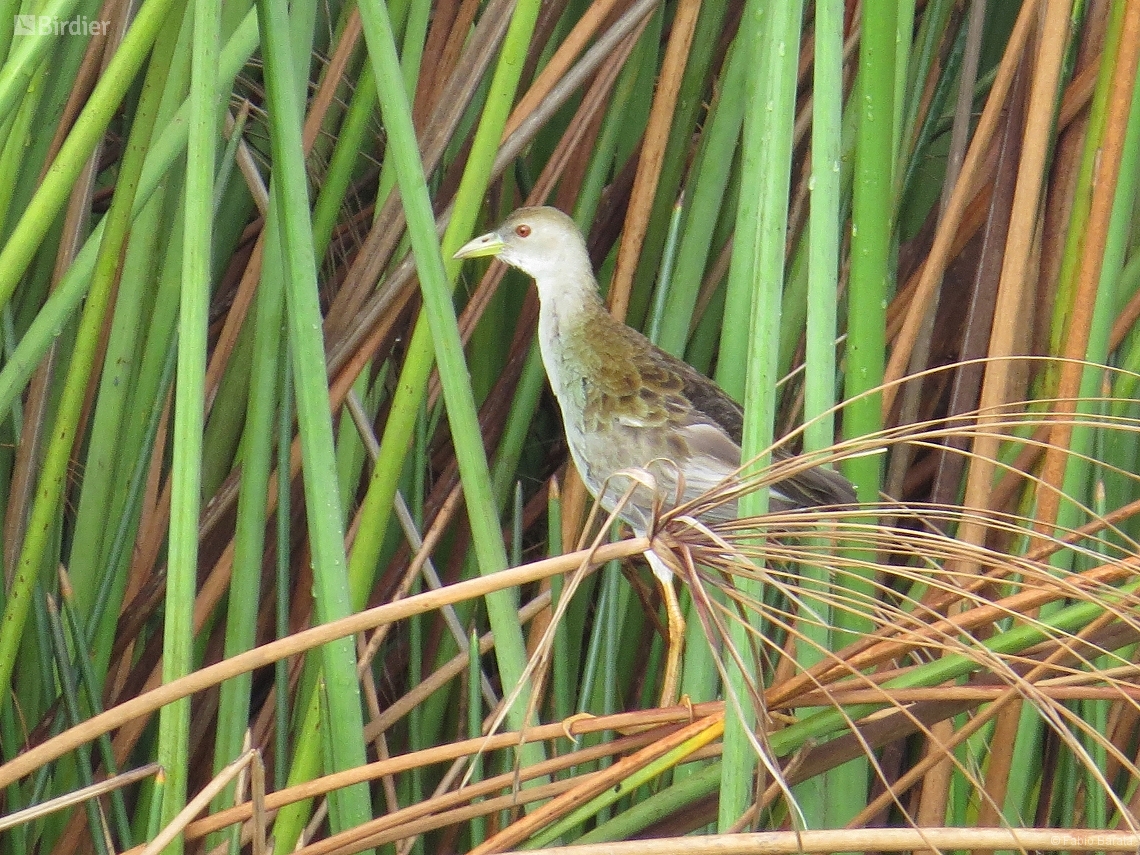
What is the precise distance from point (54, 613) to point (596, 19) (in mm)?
1043

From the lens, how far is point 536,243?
189 centimetres

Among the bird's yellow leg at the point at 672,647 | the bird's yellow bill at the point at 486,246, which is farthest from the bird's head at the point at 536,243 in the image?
the bird's yellow leg at the point at 672,647

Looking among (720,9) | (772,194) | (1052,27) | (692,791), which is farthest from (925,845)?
(720,9)

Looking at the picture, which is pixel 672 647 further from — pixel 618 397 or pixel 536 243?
pixel 536 243

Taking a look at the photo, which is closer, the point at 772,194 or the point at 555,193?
the point at 772,194

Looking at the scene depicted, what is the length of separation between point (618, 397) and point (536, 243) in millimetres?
284

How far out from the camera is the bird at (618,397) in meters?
1.77

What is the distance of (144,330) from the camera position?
4.96 feet

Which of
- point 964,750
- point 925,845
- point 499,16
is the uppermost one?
point 499,16

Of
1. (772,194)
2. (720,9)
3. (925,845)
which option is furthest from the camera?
(720,9)

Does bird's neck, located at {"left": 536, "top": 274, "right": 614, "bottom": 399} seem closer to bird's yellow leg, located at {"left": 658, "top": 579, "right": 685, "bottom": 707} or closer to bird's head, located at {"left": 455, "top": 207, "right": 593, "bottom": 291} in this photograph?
bird's head, located at {"left": 455, "top": 207, "right": 593, "bottom": 291}

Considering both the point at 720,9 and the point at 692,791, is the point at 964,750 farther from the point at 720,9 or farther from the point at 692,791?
the point at 720,9

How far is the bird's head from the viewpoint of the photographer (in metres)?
1.82

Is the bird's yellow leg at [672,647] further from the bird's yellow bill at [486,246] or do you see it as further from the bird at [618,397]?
the bird's yellow bill at [486,246]
